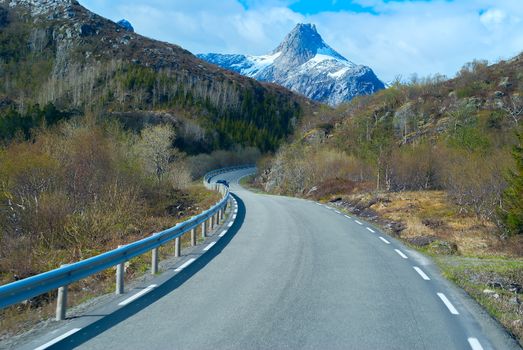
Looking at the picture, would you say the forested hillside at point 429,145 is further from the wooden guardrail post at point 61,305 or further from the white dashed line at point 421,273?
the wooden guardrail post at point 61,305

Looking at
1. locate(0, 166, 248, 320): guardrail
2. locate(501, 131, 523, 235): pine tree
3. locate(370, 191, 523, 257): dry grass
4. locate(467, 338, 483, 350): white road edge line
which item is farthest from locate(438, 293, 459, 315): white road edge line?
locate(501, 131, 523, 235): pine tree

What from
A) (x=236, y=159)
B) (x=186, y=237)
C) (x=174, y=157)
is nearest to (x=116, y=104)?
(x=236, y=159)

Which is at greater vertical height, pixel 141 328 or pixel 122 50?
pixel 122 50

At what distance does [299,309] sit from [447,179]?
27334 mm

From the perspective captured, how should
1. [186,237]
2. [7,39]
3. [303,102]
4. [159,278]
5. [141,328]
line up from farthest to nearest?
[303,102], [7,39], [186,237], [159,278], [141,328]

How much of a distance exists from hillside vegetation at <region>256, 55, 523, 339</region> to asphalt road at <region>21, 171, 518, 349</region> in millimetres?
914

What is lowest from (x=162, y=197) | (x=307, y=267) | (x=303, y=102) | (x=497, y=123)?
(x=162, y=197)

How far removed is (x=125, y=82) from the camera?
128250mm

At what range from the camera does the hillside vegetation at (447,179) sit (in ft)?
39.6

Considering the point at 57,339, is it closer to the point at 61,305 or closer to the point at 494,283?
the point at 61,305

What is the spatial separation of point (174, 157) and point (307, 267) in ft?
181

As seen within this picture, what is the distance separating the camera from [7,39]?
466 ft

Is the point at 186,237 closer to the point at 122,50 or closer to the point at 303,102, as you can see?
the point at 122,50

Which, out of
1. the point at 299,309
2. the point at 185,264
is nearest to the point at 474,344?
the point at 299,309
